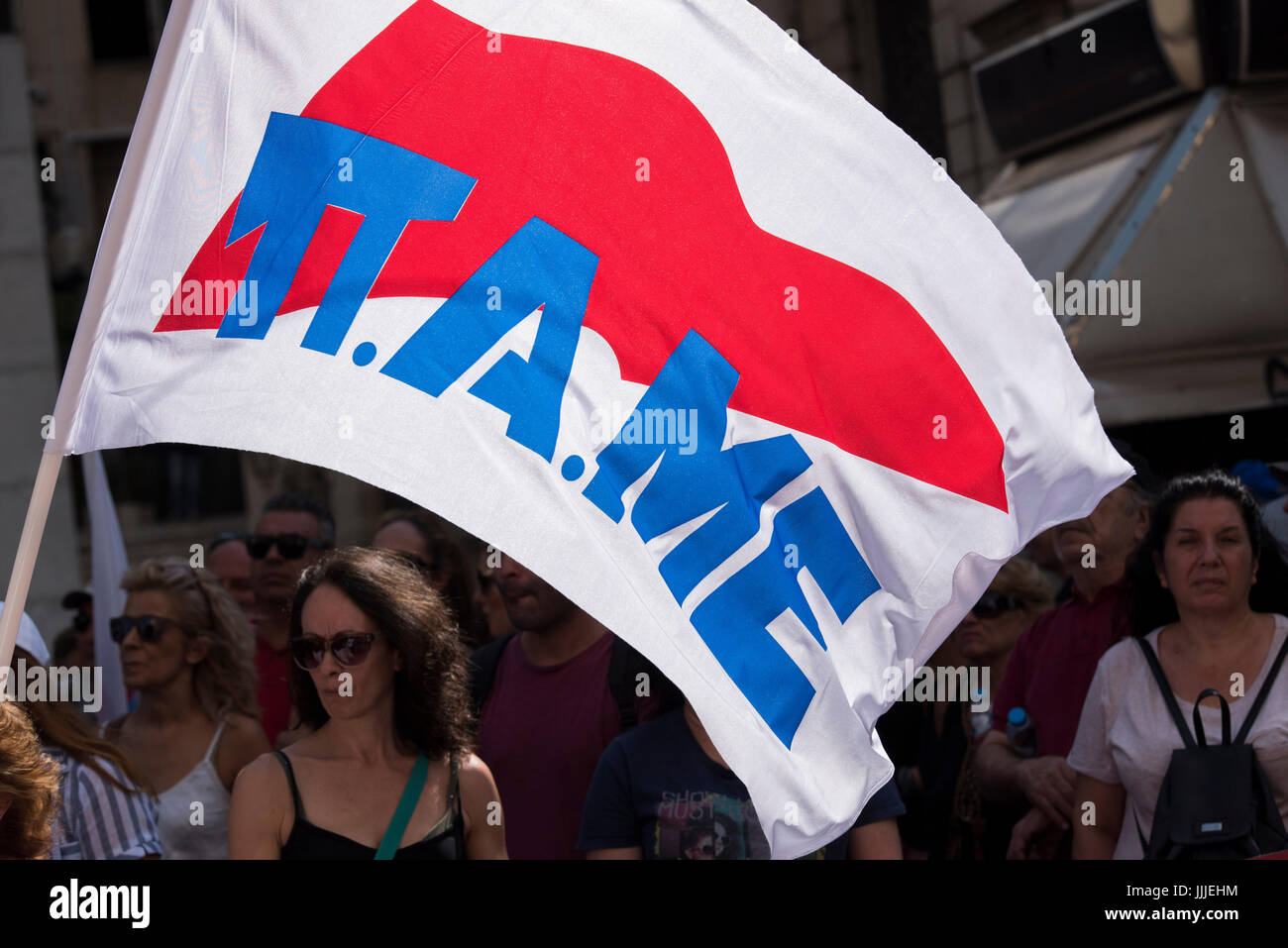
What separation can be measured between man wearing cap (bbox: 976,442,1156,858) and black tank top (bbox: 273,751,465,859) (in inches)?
75.8

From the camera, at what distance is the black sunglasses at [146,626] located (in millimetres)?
5027

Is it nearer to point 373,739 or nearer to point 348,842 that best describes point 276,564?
point 373,739

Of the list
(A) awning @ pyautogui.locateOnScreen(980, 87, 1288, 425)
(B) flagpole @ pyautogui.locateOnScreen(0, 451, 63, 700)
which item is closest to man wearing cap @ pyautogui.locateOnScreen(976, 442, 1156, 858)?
(B) flagpole @ pyautogui.locateOnScreen(0, 451, 63, 700)

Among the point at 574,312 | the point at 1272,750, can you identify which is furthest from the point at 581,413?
the point at 1272,750

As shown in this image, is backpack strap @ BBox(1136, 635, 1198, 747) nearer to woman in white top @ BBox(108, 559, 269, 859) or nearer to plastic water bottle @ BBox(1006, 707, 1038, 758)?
plastic water bottle @ BBox(1006, 707, 1038, 758)

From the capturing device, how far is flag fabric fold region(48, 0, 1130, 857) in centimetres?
282

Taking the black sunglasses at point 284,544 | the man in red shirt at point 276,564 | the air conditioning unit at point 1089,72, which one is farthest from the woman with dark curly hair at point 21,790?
the air conditioning unit at point 1089,72

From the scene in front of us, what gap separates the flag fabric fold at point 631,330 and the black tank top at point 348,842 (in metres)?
0.91

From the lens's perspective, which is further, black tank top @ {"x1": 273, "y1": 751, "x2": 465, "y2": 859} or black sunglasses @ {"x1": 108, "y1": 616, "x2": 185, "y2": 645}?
black sunglasses @ {"x1": 108, "y1": 616, "x2": 185, "y2": 645}

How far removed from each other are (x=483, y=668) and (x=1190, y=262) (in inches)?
215

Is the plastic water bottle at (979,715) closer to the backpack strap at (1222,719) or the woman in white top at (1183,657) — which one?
the woman in white top at (1183,657)

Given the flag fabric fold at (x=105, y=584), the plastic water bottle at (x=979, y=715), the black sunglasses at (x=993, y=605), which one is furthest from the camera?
the flag fabric fold at (x=105, y=584)

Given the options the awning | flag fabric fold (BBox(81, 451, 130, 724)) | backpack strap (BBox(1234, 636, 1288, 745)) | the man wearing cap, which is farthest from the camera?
the awning

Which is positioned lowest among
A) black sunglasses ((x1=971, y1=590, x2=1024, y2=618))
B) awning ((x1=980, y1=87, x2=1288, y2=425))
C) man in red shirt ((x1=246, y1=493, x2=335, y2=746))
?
black sunglasses ((x1=971, y1=590, x2=1024, y2=618))
